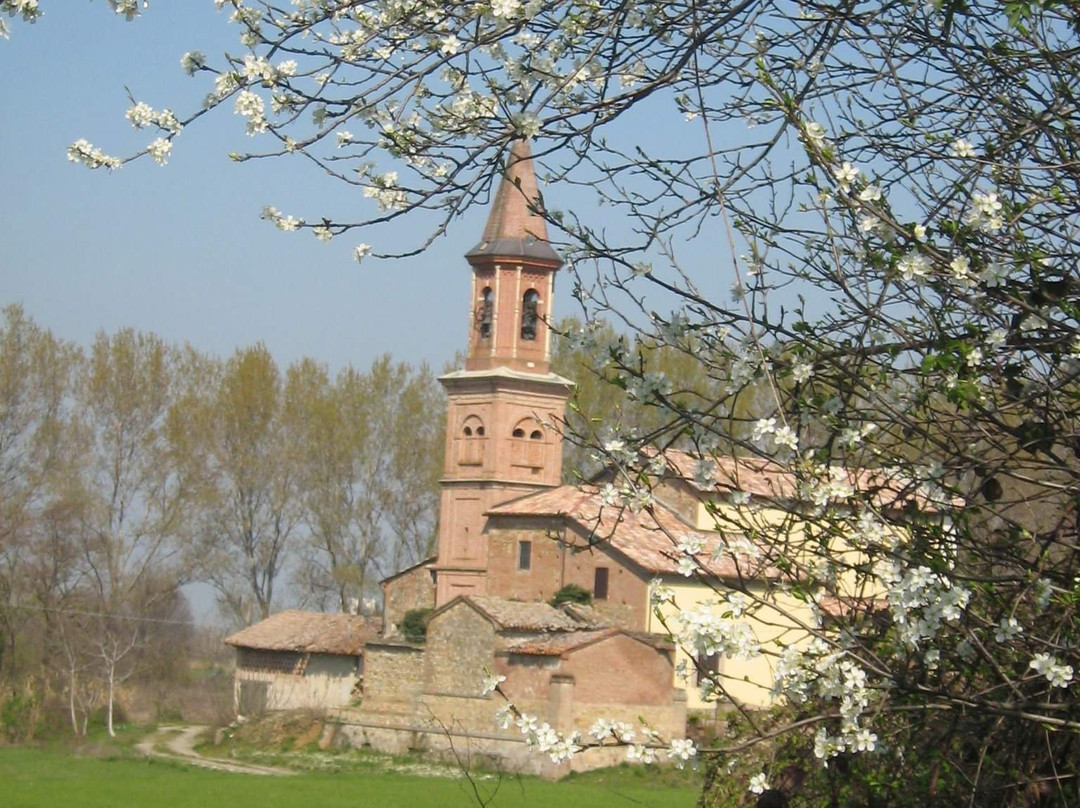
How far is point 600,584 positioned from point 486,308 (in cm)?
884

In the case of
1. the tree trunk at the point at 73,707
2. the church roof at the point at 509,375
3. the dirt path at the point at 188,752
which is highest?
the church roof at the point at 509,375

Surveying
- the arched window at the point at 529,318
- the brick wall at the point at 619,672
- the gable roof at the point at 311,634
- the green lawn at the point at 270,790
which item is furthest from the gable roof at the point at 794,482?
the gable roof at the point at 311,634

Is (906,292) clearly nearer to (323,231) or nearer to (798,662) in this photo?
(798,662)

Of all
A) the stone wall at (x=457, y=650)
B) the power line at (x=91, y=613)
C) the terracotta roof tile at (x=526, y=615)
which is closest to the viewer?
the terracotta roof tile at (x=526, y=615)

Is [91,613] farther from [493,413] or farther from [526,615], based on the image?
[526,615]

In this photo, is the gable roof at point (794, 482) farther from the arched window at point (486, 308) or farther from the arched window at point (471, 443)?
the arched window at point (471, 443)

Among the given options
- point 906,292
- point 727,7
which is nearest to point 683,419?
point 906,292

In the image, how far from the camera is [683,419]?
15.2 ft

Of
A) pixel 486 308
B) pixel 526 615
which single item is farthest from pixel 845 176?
pixel 486 308

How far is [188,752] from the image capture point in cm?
4319

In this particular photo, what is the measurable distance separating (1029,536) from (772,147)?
5.82 ft

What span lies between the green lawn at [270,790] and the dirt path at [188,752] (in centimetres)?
199

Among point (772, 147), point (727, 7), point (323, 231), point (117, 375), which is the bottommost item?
point (323, 231)

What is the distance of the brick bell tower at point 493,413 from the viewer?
1667 inches
